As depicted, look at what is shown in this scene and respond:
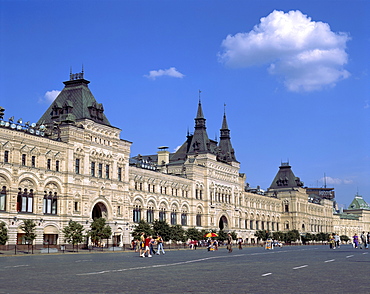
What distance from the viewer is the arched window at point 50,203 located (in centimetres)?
6756

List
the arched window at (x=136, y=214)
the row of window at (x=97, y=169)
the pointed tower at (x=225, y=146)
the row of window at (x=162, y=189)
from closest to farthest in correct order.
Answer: the row of window at (x=97, y=169) < the arched window at (x=136, y=214) < the row of window at (x=162, y=189) < the pointed tower at (x=225, y=146)

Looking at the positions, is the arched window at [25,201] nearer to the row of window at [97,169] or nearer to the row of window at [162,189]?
the row of window at [97,169]

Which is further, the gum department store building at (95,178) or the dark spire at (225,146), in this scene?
the dark spire at (225,146)

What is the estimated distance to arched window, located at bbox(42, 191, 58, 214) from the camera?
222 feet

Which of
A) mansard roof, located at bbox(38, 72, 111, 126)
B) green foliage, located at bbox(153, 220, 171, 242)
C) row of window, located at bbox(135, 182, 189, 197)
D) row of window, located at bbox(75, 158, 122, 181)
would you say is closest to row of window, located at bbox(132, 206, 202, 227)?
row of window, located at bbox(135, 182, 189, 197)

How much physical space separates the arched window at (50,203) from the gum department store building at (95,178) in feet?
0.42

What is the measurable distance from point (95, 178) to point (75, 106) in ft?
35.8

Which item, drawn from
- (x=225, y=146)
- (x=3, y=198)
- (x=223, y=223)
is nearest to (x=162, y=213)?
(x=223, y=223)

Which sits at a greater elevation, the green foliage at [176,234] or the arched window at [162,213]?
the arched window at [162,213]

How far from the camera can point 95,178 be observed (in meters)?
75.2

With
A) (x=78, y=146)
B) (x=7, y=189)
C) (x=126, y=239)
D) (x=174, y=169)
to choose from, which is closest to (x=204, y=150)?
(x=174, y=169)

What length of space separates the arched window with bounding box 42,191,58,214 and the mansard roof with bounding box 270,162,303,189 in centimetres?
10320

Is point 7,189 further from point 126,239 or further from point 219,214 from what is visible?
point 219,214

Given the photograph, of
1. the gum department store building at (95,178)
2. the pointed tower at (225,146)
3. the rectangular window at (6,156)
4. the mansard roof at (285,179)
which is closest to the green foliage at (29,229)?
the gum department store building at (95,178)
